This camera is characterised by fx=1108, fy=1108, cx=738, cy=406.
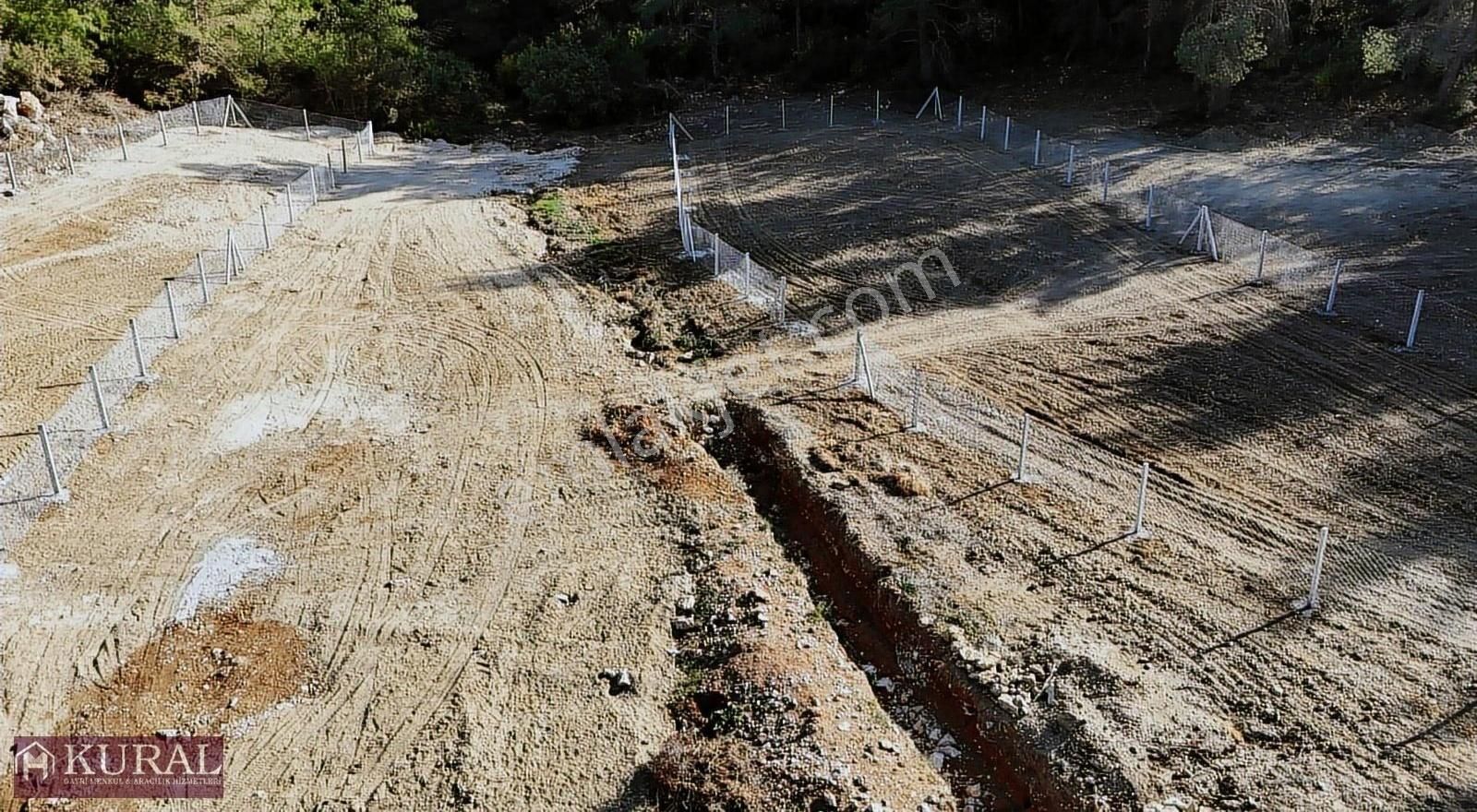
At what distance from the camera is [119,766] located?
10.0 m

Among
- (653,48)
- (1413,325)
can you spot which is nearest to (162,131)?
(653,48)

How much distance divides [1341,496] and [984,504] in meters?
4.20

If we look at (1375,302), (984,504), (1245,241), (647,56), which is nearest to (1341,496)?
(984,504)

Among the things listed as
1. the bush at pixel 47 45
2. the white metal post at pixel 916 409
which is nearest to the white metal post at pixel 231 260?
the white metal post at pixel 916 409

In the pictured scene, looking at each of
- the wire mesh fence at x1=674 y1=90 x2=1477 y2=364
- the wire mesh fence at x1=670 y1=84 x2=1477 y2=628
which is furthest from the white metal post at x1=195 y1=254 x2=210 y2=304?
the wire mesh fence at x1=674 y1=90 x2=1477 y2=364

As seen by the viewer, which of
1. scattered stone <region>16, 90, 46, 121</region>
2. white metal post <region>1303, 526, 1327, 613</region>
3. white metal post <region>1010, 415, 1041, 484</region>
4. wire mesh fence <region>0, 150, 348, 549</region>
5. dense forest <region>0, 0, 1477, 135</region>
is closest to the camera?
white metal post <region>1303, 526, 1327, 613</region>

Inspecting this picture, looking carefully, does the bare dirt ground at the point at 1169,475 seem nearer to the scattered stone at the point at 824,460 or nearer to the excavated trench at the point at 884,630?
the scattered stone at the point at 824,460

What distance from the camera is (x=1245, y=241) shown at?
2092cm

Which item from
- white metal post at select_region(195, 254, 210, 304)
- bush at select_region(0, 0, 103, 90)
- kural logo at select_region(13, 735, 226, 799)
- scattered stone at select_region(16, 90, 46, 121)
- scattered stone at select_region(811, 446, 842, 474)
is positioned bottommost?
kural logo at select_region(13, 735, 226, 799)

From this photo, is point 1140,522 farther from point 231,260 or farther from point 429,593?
point 231,260

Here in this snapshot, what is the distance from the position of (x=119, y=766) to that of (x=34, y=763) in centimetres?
78

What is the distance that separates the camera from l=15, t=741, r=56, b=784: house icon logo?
9875 millimetres

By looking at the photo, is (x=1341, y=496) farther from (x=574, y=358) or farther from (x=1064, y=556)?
(x=574, y=358)

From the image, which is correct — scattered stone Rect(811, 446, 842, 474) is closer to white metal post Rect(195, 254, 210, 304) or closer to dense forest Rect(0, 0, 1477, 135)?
white metal post Rect(195, 254, 210, 304)
